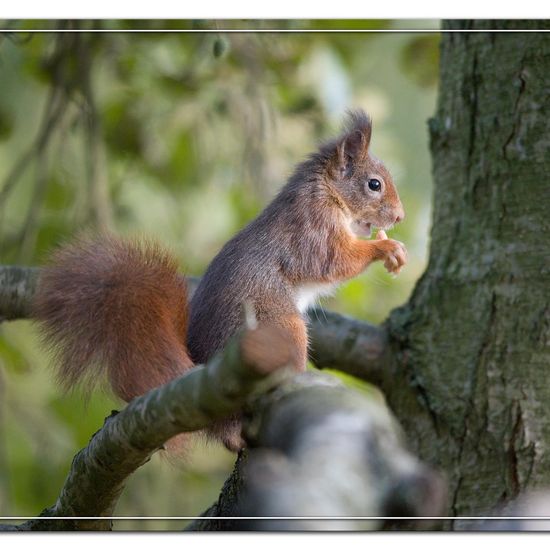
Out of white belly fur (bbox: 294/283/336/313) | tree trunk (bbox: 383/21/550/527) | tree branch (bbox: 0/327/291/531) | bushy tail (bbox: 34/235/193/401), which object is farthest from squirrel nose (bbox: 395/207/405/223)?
tree branch (bbox: 0/327/291/531)

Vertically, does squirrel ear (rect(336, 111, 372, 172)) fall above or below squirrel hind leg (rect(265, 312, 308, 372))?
above

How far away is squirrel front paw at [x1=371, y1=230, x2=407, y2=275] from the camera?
69.7 inches

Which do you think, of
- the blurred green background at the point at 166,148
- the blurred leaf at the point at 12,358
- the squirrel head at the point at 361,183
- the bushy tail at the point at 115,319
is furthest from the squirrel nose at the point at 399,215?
the blurred leaf at the point at 12,358

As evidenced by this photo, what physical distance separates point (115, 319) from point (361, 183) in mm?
653

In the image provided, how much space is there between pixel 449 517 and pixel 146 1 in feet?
3.97

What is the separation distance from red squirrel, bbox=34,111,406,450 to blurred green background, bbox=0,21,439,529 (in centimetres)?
38

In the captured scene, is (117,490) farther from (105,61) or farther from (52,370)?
(105,61)

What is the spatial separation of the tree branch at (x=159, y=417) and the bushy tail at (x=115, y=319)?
0.16 m

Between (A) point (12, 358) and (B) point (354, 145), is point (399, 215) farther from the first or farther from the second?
(A) point (12, 358)

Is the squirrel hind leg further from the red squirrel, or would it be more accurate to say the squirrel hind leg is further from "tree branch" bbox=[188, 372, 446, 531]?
"tree branch" bbox=[188, 372, 446, 531]

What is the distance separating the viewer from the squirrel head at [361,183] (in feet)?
6.19

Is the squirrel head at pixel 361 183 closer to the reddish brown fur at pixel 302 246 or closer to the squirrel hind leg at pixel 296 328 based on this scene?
the reddish brown fur at pixel 302 246

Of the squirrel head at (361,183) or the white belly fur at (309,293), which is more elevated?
the squirrel head at (361,183)

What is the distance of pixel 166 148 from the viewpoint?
2982 mm
